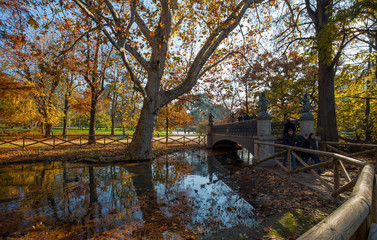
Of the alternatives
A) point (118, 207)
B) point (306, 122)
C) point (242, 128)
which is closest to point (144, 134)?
point (242, 128)

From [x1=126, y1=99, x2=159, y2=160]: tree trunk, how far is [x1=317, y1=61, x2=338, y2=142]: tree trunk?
32.8ft

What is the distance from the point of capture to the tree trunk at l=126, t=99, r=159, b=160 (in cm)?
1198

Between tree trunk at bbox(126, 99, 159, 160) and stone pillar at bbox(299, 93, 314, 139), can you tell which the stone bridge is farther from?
tree trunk at bbox(126, 99, 159, 160)

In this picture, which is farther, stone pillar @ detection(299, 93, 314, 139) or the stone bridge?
the stone bridge

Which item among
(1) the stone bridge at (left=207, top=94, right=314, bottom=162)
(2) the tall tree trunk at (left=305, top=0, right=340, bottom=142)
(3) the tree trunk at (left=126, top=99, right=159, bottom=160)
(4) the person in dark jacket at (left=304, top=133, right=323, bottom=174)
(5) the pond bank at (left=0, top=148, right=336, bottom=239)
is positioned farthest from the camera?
(3) the tree trunk at (left=126, top=99, right=159, bottom=160)

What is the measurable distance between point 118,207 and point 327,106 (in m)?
12.0

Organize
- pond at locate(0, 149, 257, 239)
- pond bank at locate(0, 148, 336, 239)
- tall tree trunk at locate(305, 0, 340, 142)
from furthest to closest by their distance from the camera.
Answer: tall tree trunk at locate(305, 0, 340, 142) < pond at locate(0, 149, 257, 239) < pond bank at locate(0, 148, 336, 239)

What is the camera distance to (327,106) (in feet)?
35.4

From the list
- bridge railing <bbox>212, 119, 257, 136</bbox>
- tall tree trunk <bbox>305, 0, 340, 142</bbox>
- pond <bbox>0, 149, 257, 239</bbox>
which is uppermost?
tall tree trunk <bbox>305, 0, 340, 142</bbox>

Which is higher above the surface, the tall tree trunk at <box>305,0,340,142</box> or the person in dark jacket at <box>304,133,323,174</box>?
the tall tree trunk at <box>305,0,340,142</box>

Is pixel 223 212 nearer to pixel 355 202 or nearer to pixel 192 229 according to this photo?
pixel 192 229

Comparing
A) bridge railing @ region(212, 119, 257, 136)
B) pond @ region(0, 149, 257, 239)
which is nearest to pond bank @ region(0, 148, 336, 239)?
pond @ region(0, 149, 257, 239)

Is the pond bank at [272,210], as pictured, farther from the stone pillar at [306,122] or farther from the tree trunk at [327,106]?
the tree trunk at [327,106]

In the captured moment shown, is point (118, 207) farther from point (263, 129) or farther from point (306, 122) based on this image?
point (306, 122)
